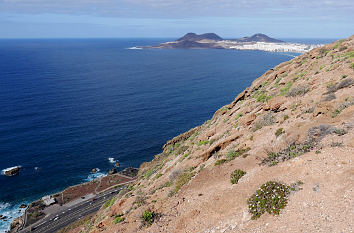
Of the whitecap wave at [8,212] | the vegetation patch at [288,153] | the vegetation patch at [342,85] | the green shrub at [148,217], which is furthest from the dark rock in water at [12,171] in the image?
the vegetation patch at [342,85]

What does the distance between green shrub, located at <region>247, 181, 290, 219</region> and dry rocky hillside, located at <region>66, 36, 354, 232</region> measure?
53mm

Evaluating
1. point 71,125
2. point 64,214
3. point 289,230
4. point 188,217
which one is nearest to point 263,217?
point 289,230

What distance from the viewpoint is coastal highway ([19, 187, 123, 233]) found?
53.5 meters

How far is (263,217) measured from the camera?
45.3 feet

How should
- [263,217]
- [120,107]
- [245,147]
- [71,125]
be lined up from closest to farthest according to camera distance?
[263,217], [245,147], [71,125], [120,107]

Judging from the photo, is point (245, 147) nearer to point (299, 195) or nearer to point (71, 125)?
point (299, 195)

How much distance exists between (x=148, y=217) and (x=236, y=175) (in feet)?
23.7

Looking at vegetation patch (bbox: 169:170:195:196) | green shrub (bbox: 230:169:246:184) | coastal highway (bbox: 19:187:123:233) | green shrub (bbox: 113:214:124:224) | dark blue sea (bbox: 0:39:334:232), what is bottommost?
coastal highway (bbox: 19:187:123:233)

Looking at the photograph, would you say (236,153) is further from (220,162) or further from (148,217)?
(148,217)

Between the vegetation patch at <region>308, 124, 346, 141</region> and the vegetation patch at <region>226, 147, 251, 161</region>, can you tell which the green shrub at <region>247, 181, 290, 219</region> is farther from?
the vegetation patch at <region>226, 147, 251, 161</region>

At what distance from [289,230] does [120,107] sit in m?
101

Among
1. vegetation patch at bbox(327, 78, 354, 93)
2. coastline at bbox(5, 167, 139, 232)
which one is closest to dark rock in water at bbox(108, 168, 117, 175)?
coastline at bbox(5, 167, 139, 232)

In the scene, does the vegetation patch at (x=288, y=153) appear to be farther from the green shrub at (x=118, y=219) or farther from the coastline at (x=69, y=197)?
the coastline at (x=69, y=197)

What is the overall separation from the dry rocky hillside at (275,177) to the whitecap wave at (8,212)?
4341 centimetres
